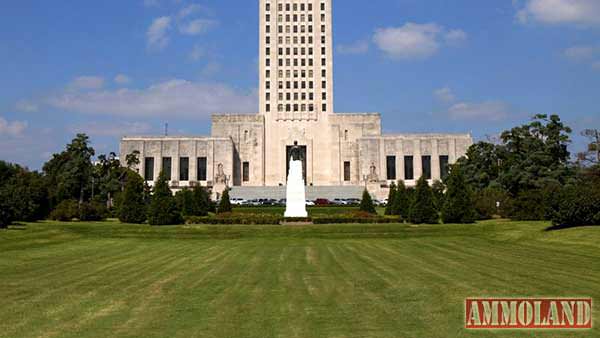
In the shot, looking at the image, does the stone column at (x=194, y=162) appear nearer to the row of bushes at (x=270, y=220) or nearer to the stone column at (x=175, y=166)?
the stone column at (x=175, y=166)

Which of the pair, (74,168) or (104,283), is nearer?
(104,283)

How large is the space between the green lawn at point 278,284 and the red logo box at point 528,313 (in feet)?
1.13

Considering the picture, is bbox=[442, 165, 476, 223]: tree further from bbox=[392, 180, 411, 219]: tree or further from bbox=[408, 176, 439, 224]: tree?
bbox=[392, 180, 411, 219]: tree

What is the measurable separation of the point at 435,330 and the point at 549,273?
745cm

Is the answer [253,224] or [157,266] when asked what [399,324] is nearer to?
[157,266]

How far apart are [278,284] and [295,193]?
29.6m

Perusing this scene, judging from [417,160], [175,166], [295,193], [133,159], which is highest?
[417,160]

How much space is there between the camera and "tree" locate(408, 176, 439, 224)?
38.8 m

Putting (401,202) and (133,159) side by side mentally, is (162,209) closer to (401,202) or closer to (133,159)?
(401,202)

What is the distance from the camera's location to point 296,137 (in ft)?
327

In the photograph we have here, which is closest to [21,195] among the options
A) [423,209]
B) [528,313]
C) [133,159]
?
[423,209]

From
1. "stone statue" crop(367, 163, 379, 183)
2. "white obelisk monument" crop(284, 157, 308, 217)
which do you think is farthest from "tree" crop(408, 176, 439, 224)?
"stone statue" crop(367, 163, 379, 183)

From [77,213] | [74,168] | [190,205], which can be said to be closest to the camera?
[77,213]

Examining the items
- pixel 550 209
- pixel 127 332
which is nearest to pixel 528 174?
pixel 550 209
